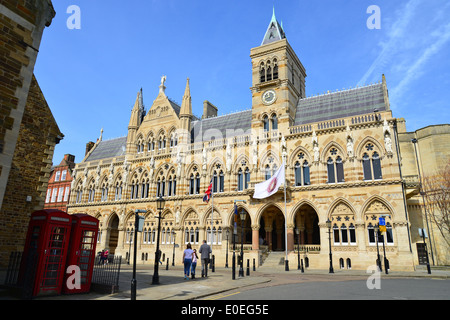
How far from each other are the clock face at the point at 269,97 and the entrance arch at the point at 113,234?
25.0m

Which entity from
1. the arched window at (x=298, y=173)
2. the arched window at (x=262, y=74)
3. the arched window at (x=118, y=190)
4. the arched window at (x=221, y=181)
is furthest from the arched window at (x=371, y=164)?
the arched window at (x=118, y=190)

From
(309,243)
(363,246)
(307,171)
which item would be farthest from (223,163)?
(363,246)

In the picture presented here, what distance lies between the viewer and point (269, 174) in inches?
1264

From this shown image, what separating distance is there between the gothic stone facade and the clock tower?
12cm

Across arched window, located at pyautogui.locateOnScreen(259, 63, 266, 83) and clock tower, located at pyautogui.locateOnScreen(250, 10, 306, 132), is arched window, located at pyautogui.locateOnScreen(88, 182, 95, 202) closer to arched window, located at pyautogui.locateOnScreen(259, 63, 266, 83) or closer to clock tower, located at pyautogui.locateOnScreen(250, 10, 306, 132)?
clock tower, located at pyautogui.locateOnScreen(250, 10, 306, 132)

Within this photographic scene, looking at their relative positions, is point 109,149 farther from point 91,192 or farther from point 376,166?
point 376,166

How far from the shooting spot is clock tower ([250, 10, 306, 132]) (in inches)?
1316

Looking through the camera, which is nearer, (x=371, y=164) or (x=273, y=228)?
(x=371, y=164)

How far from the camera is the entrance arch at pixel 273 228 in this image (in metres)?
32.5

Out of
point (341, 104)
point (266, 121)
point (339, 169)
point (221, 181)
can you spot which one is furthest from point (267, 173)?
point (341, 104)

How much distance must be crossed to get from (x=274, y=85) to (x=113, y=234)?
2917 cm

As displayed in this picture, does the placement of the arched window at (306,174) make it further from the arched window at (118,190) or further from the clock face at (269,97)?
the arched window at (118,190)
